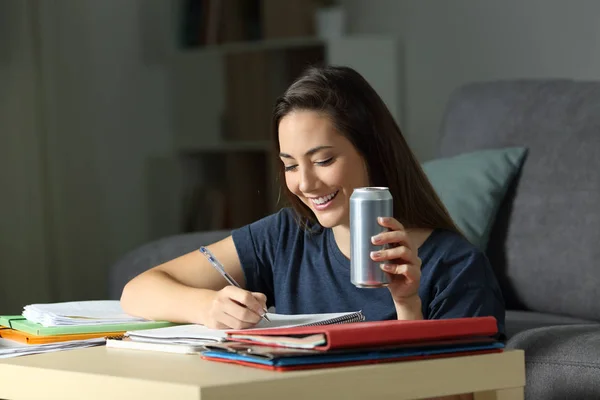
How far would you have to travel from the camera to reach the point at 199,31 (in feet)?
13.3

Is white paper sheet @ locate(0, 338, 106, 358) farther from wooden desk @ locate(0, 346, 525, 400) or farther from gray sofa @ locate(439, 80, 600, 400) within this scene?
gray sofa @ locate(439, 80, 600, 400)

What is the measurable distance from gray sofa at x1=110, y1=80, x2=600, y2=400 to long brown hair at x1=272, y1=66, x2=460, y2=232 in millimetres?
380

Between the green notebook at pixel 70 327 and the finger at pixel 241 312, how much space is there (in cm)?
21

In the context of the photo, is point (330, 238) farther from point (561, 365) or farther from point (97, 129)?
point (97, 129)

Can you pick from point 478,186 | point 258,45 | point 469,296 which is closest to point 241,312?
point 469,296

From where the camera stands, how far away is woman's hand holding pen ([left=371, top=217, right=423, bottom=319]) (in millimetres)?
1174

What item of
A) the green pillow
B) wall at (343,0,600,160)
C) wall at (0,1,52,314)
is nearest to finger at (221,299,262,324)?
the green pillow

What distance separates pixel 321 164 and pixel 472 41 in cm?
222

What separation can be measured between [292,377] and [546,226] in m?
1.24

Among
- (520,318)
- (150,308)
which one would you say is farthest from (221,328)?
(520,318)

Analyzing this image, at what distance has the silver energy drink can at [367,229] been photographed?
1.16 meters

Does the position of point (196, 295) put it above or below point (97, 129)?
below

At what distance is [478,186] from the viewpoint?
7.31 feet

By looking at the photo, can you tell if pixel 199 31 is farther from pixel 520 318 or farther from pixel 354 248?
pixel 354 248
